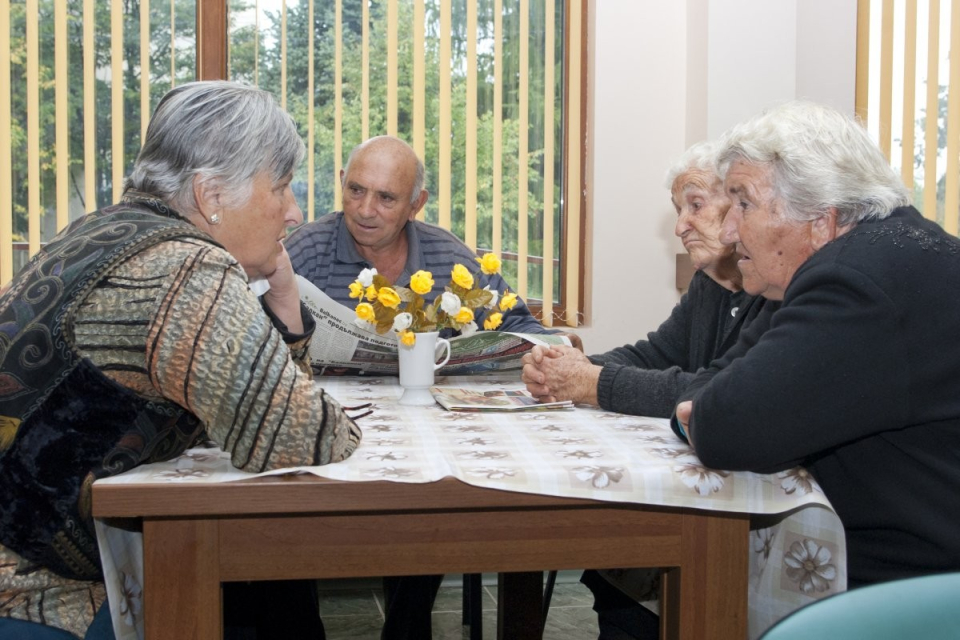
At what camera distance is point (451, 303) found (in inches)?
76.3

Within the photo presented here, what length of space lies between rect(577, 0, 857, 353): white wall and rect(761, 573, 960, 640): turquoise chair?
3.23 meters

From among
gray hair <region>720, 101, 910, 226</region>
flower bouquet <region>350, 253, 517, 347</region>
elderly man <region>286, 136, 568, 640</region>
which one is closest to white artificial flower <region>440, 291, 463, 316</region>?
flower bouquet <region>350, 253, 517, 347</region>

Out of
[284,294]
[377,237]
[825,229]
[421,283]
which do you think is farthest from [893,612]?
[377,237]

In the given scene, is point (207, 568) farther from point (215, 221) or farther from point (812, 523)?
point (812, 523)

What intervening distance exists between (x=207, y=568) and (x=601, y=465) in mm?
541

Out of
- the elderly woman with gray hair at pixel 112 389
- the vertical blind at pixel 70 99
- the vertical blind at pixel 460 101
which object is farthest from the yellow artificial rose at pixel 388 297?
the vertical blind at pixel 70 99

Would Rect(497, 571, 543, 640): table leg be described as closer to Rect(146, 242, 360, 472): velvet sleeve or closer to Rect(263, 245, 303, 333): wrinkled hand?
Rect(263, 245, 303, 333): wrinkled hand

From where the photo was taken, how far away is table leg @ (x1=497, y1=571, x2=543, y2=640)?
7.71ft

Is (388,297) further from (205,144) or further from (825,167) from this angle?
(825,167)

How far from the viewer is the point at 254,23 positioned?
370 cm

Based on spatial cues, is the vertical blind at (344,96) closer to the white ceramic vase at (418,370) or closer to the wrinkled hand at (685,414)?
the white ceramic vase at (418,370)

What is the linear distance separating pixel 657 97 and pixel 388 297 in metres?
2.39

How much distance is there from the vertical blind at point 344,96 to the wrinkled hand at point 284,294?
1.80 m

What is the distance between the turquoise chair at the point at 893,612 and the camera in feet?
2.25
